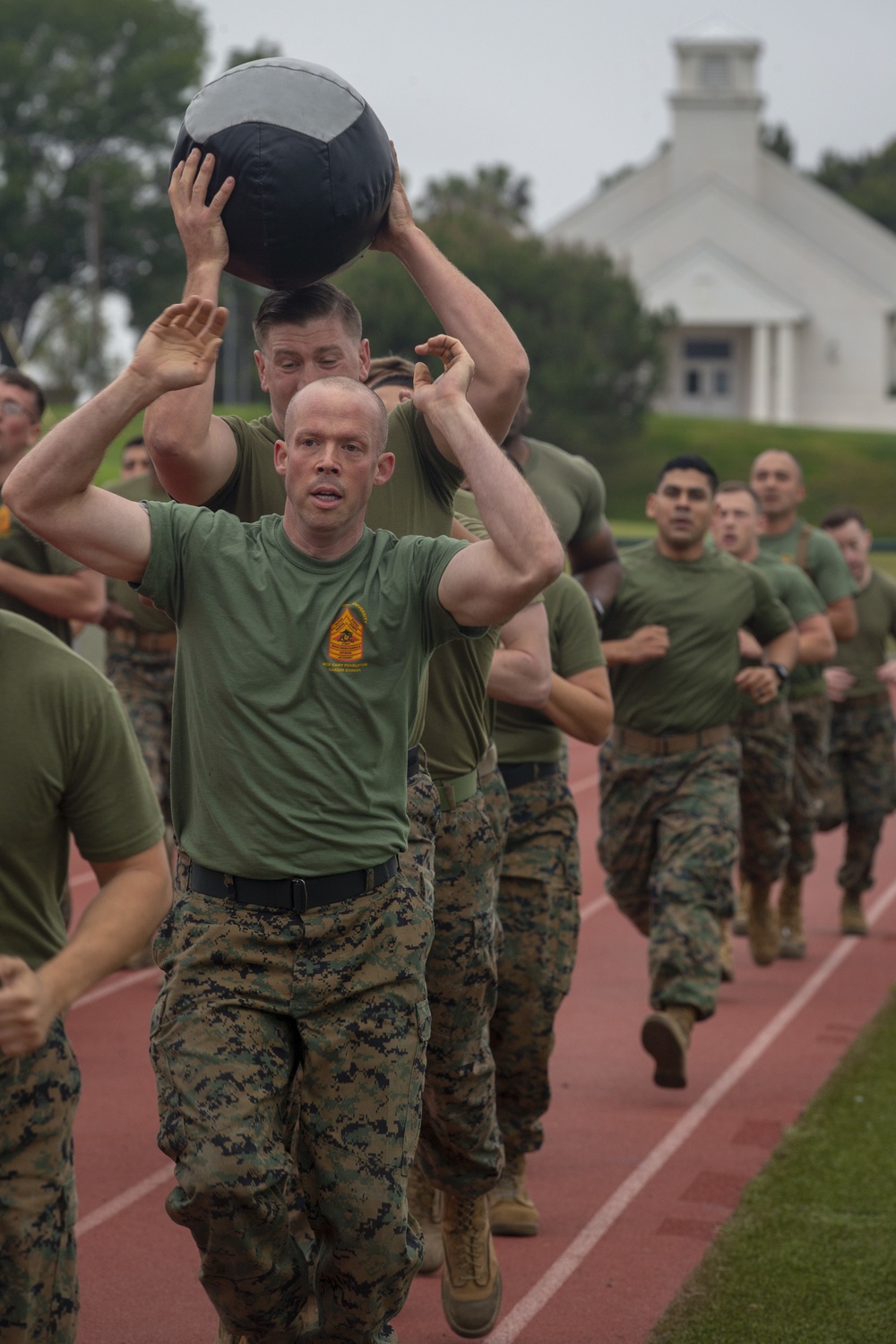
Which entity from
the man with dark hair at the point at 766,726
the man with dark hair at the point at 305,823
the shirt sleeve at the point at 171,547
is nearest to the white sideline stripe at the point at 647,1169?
the man with dark hair at the point at 766,726

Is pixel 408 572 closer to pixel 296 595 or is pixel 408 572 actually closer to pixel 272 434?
pixel 296 595

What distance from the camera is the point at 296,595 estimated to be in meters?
3.90

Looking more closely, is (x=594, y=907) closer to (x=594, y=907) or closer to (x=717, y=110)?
(x=594, y=907)

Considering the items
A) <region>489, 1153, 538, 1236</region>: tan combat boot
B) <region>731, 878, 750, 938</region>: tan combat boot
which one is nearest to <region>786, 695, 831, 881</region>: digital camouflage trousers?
<region>731, 878, 750, 938</region>: tan combat boot

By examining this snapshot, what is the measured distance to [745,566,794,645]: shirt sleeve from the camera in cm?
859

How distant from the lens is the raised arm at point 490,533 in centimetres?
376

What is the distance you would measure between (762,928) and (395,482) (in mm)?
6470

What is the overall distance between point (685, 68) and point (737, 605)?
245 feet

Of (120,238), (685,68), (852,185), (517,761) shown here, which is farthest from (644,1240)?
(852,185)

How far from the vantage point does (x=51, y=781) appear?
3527mm

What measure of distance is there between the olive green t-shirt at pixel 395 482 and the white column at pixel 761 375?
216ft

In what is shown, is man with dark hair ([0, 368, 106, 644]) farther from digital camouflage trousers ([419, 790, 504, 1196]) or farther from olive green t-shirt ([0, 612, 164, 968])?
olive green t-shirt ([0, 612, 164, 968])

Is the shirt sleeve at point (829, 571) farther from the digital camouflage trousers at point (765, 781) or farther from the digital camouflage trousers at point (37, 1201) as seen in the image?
the digital camouflage trousers at point (37, 1201)

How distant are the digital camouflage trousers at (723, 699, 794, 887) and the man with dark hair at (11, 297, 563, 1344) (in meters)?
6.12
